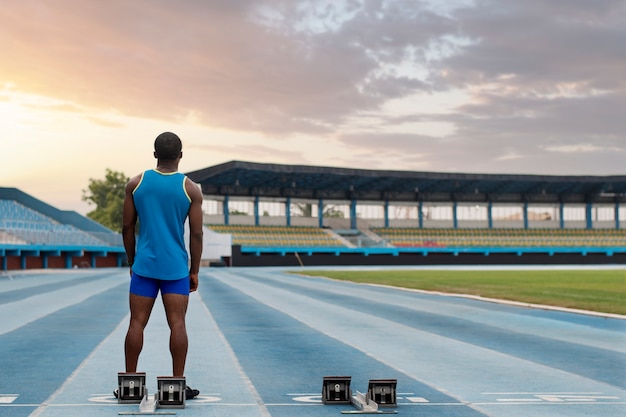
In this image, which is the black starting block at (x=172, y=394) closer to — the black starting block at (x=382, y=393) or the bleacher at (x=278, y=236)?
the black starting block at (x=382, y=393)

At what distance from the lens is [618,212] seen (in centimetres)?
10181

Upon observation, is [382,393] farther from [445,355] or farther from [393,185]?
[393,185]

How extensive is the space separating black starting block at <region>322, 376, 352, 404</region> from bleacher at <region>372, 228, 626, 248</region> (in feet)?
269

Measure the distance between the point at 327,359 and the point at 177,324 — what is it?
13.2 feet

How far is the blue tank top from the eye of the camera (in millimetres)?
6781

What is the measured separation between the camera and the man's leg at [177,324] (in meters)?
6.84

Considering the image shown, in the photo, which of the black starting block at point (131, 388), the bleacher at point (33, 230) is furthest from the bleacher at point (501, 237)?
the black starting block at point (131, 388)

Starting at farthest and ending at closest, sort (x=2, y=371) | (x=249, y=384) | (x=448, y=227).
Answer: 1. (x=448, y=227)
2. (x=2, y=371)
3. (x=249, y=384)

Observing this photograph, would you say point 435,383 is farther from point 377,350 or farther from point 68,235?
point 68,235

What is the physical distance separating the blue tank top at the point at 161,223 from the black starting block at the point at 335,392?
1683 millimetres

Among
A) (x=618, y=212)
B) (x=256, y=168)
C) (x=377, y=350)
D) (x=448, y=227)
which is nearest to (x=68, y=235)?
(x=256, y=168)

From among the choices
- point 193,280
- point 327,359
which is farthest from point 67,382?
point 327,359

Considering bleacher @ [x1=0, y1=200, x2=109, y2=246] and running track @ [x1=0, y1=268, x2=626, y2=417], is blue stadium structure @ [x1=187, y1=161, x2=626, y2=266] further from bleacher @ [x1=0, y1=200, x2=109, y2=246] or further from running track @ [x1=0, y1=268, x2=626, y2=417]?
running track @ [x1=0, y1=268, x2=626, y2=417]

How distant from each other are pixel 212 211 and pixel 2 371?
80073mm
